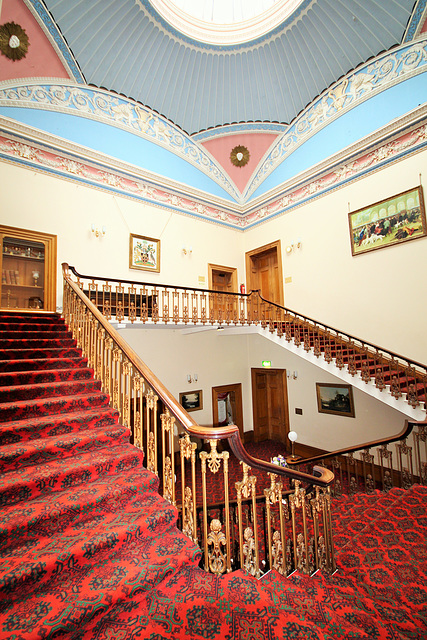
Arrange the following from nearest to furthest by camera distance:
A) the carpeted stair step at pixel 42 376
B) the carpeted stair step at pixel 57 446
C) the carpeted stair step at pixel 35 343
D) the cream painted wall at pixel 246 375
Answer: the carpeted stair step at pixel 57 446
the carpeted stair step at pixel 42 376
the carpeted stair step at pixel 35 343
the cream painted wall at pixel 246 375

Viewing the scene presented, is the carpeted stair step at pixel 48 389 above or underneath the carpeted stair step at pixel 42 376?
underneath

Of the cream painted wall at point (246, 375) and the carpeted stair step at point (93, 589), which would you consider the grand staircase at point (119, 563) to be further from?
the cream painted wall at point (246, 375)

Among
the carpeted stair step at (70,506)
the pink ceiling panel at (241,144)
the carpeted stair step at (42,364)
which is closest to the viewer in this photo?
the carpeted stair step at (70,506)

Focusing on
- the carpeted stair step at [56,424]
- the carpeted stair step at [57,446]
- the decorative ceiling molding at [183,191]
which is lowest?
the carpeted stair step at [57,446]

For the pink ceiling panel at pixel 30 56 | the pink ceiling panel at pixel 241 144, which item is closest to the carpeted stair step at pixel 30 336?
the pink ceiling panel at pixel 30 56

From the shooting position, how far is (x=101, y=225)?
305 inches

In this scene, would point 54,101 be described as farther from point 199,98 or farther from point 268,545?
Result: point 268,545

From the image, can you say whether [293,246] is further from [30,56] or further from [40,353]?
[30,56]

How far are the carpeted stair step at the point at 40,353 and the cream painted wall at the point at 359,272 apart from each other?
21.5ft

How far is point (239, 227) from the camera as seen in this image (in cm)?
1089

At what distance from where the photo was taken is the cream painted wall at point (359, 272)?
647 cm

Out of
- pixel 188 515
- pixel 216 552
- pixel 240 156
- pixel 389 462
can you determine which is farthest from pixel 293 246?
pixel 216 552

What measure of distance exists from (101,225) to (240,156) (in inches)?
224

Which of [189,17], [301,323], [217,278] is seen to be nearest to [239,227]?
[217,278]
